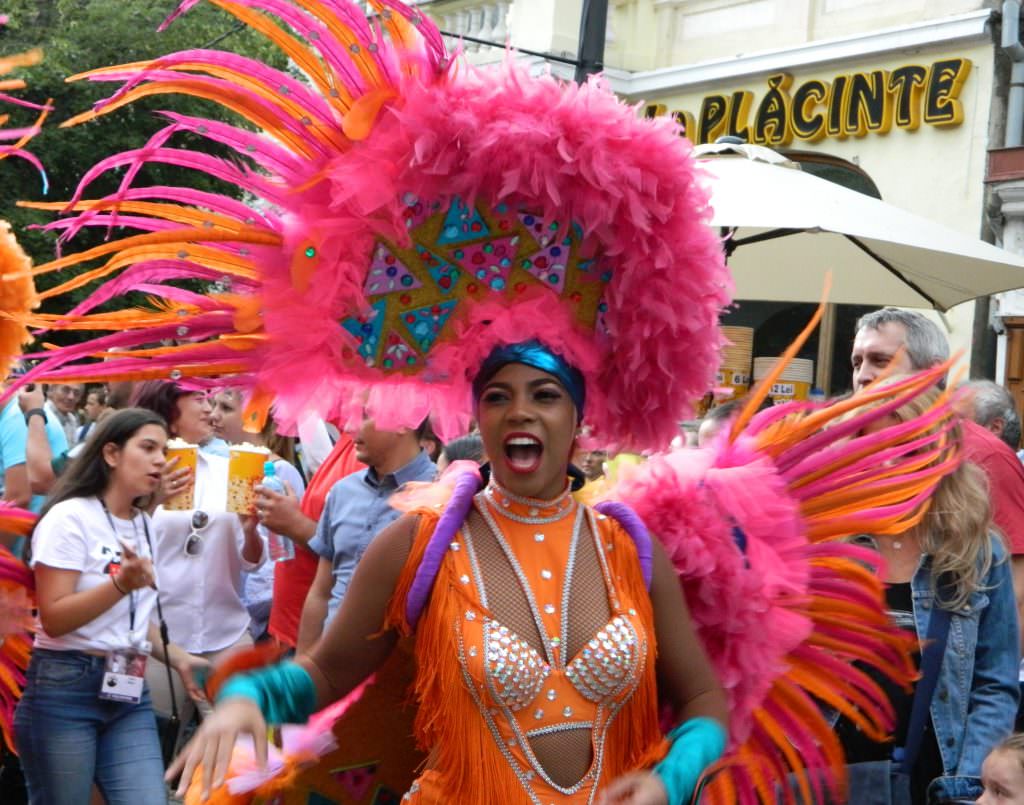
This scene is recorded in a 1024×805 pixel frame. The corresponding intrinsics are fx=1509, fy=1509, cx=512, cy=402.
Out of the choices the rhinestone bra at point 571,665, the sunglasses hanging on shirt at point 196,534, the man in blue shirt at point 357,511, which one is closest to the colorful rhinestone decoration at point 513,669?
the rhinestone bra at point 571,665

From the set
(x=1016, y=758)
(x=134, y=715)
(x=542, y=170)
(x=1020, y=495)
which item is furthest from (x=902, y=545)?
(x=134, y=715)

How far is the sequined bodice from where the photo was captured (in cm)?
301

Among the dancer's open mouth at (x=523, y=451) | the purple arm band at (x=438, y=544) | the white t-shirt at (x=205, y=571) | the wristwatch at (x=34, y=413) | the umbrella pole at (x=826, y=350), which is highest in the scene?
the umbrella pole at (x=826, y=350)

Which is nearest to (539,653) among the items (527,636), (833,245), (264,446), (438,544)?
(527,636)

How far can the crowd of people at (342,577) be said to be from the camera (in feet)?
10.3

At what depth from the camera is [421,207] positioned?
3188 millimetres

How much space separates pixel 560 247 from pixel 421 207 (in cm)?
31

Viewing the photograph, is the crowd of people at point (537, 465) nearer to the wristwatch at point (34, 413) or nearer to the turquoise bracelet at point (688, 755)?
the turquoise bracelet at point (688, 755)

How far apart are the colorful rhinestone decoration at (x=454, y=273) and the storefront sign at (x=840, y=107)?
8112mm

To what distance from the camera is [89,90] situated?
709 inches

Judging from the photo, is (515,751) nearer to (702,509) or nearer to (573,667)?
(573,667)

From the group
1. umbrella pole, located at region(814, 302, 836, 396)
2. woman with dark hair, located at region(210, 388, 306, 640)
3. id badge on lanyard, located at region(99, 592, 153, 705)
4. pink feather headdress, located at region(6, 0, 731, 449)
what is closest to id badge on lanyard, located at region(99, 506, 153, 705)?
id badge on lanyard, located at region(99, 592, 153, 705)

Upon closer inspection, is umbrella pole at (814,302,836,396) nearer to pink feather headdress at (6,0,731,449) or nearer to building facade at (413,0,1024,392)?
building facade at (413,0,1024,392)

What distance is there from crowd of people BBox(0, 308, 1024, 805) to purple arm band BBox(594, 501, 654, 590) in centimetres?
5
